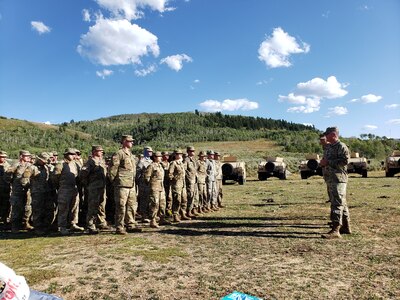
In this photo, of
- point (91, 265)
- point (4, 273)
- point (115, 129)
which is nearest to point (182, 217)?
point (91, 265)

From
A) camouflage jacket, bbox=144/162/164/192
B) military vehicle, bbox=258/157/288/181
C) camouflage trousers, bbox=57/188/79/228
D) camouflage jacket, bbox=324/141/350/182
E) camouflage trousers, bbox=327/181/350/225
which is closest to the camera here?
camouflage trousers, bbox=327/181/350/225

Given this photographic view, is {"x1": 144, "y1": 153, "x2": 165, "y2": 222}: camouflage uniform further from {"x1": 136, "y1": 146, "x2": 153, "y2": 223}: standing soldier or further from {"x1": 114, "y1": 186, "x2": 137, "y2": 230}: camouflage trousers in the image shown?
{"x1": 136, "y1": 146, "x2": 153, "y2": 223}: standing soldier

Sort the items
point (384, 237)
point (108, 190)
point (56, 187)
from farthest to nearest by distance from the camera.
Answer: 1. point (108, 190)
2. point (56, 187)
3. point (384, 237)

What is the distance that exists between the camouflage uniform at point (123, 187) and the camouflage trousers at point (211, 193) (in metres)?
4.21

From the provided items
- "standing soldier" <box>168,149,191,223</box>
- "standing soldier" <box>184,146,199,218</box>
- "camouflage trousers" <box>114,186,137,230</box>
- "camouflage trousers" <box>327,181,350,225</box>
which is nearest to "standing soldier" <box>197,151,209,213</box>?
"standing soldier" <box>184,146,199,218</box>

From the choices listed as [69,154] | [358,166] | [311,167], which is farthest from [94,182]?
[358,166]

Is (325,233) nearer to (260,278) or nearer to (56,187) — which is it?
(260,278)

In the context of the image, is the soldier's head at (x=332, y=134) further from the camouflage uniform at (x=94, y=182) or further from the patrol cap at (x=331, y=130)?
the camouflage uniform at (x=94, y=182)

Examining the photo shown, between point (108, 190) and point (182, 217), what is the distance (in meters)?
2.25

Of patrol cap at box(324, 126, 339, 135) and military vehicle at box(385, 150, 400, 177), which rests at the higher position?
patrol cap at box(324, 126, 339, 135)

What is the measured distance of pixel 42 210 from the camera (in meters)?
9.17

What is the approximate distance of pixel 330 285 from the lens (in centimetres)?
491

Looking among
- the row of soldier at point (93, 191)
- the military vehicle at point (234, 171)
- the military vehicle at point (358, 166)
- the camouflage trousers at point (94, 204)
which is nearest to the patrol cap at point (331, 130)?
the row of soldier at point (93, 191)

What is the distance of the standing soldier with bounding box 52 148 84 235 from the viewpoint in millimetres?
8781
